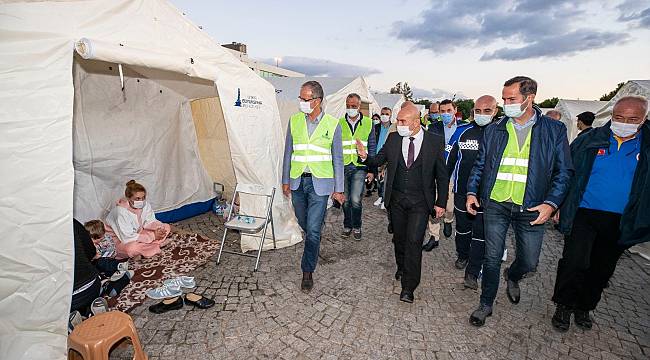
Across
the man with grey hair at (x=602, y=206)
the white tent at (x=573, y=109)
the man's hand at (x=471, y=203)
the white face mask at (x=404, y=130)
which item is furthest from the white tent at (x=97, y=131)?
the white tent at (x=573, y=109)

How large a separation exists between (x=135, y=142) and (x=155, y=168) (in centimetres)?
59

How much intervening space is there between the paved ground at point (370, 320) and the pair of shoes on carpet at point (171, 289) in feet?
0.54

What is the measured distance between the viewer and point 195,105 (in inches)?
278

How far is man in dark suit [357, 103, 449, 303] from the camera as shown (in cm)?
353

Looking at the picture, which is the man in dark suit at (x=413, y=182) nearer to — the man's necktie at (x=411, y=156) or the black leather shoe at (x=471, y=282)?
the man's necktie at (x=411, y=156)

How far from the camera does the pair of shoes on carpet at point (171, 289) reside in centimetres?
362

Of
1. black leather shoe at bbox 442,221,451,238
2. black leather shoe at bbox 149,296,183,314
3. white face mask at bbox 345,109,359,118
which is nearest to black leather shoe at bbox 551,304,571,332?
black leather shoe at bbox 442,221,451,238

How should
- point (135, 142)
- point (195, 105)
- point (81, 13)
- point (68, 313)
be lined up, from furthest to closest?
point (195, 105), point (135, 142), point (81, 13), point (68, 313)

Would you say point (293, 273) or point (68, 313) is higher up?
point (68, 313)

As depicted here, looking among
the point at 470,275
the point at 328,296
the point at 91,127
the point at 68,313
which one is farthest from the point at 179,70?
the point at 470,275

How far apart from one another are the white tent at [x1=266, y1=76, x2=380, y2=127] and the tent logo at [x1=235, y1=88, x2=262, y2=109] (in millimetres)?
2242

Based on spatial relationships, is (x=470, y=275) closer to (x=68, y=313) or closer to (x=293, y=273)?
(x=293, y=273)

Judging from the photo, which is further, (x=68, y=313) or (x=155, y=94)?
(x=155, y=94)

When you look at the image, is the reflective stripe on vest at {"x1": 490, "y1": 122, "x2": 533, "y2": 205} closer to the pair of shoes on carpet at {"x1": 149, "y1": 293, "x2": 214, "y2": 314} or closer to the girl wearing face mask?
the pair of shoes on carpet at {"x1": 149, "y1": 293, "x2": 214, "y2": 314}
